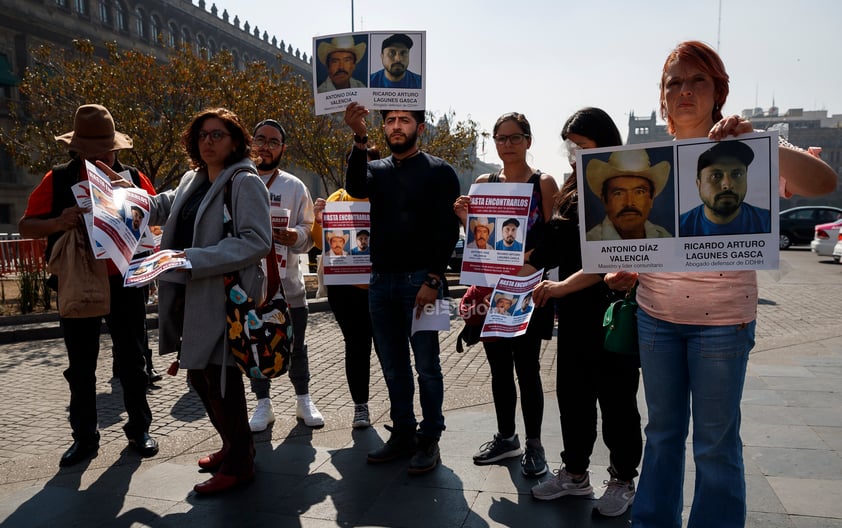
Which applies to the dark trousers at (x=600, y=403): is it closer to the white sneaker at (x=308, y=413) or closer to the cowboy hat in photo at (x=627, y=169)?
the cowboy hat in photo at (x=627, y=169)

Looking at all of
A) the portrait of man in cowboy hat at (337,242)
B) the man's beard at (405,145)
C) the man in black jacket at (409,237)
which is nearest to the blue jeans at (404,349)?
the man in black jacket at (409,237)

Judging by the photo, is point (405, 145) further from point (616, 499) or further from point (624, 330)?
point (616, 499)

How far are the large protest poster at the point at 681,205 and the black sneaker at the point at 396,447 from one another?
1843mm

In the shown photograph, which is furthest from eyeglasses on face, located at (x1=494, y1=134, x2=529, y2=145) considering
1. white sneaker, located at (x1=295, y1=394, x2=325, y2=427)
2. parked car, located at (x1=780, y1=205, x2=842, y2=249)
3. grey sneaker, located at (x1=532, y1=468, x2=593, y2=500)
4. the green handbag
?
parked car, located at (x1=780, y1=205, x2=842, y2=249)

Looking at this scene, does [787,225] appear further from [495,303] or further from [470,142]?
[495,303]

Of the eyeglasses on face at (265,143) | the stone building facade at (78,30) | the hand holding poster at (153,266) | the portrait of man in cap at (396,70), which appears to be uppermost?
the stone building facade at (78,30)

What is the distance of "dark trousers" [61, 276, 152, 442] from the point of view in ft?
12.8

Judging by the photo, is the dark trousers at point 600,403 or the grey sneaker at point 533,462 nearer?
the dark trousers at point 600,403

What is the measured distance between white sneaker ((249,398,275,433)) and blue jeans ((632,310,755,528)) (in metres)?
2.69

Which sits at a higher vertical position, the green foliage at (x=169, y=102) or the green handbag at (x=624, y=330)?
the green foliage at (x=169, y=102)

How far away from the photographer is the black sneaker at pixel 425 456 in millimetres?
3523

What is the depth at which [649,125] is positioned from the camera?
387 feet

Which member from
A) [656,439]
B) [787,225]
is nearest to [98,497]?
[656,439]

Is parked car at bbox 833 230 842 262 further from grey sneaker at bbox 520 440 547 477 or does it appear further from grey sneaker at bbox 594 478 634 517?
grey sneaker at bbox 594 478 634 517
